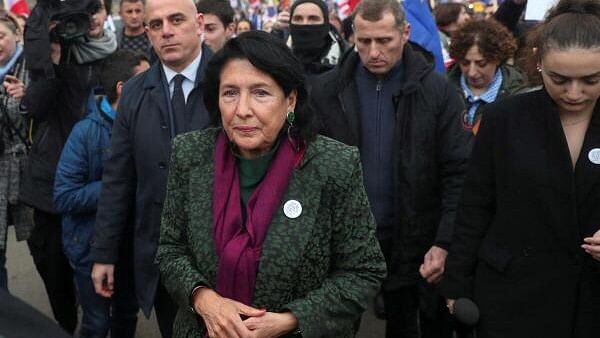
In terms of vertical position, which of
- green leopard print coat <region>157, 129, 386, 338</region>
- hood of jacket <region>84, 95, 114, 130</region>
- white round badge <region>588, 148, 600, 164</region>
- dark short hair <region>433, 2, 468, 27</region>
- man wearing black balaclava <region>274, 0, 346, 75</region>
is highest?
dark short hair <region>433, 2, 468, 27</region>

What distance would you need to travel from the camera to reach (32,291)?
18.0 ft

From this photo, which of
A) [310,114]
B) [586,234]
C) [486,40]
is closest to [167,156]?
[310,114]

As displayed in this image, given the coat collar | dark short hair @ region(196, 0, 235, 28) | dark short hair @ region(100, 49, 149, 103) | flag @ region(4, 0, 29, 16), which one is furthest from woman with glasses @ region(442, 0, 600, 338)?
flag @ region(4, 0, 29, 16)

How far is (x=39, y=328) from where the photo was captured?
5.68 feet

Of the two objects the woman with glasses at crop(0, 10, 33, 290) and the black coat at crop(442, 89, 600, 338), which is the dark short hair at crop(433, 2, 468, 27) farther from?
the black coat at crop(442, 89, 600, 338)

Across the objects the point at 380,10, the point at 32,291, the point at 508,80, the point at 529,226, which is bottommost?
the point at 32,291

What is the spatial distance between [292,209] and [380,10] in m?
1.58

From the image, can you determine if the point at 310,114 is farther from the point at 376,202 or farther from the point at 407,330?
the point at 407,330

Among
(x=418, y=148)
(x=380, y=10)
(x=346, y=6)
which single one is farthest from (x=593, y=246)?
(x=346, y=6)

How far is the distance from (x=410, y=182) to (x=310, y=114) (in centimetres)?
107

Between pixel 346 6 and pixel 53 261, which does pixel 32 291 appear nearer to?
pixel 53 261

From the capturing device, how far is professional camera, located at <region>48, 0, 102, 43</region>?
402cm

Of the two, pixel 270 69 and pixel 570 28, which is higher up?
pixel 570 28

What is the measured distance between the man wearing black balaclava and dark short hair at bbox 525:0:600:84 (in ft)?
9.41
